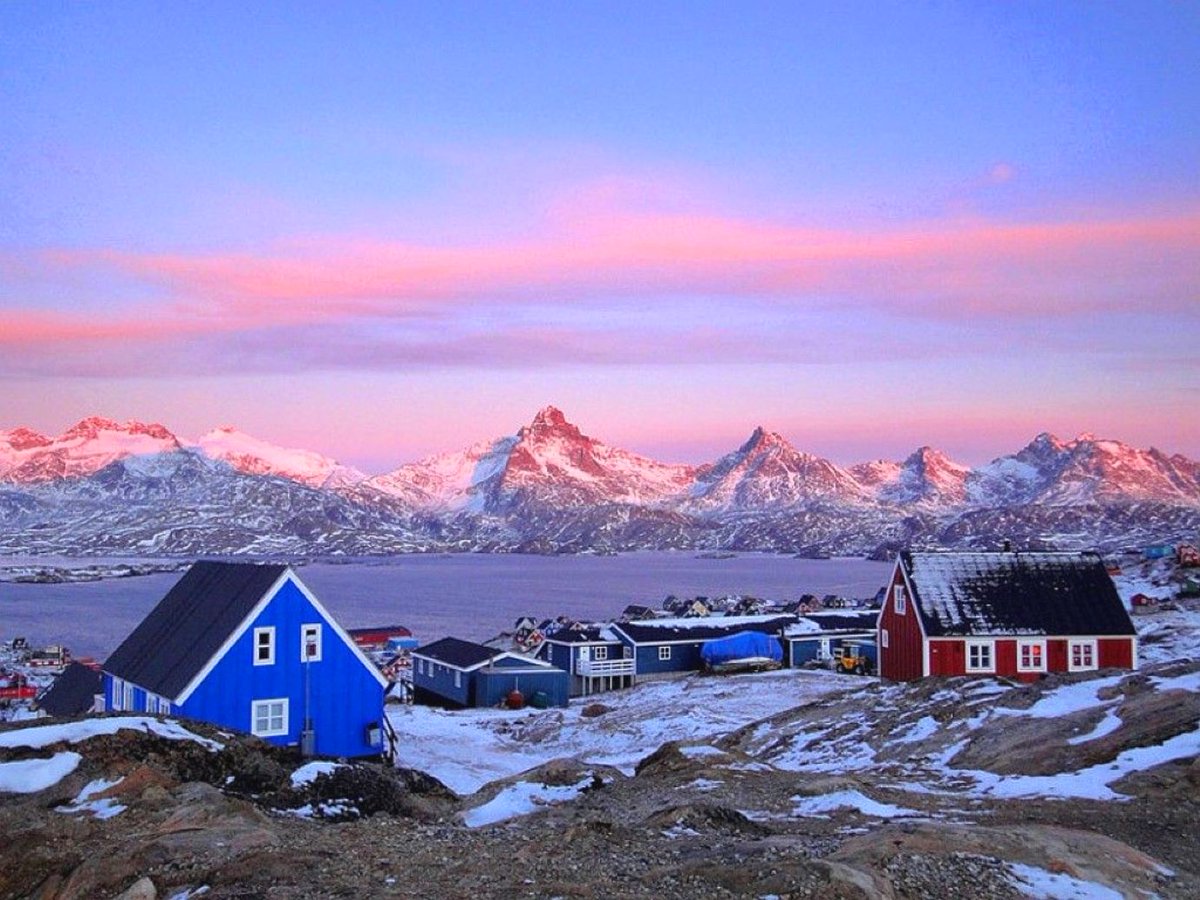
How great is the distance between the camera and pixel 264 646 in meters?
32.3

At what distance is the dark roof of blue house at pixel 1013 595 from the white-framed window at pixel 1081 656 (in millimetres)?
421

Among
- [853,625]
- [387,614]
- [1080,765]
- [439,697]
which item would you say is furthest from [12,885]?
[387,614]

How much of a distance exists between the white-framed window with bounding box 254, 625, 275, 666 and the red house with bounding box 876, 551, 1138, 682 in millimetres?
24097

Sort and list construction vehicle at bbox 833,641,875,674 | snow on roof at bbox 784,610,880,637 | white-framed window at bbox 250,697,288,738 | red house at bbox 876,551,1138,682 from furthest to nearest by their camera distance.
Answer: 1. snow on roof at bbox 784,610,880,637
2. construction vehicle at bbox 833,641,875,674
3. red house at bbox 876,551,1138,682
4. white-framed window at bbox 250,697,288,738

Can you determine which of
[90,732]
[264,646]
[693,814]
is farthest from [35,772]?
[264,646]

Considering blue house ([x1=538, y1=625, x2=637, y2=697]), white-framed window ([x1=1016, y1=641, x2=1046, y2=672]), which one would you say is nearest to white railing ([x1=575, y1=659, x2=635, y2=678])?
blue house ([x1=538, y1=625, x2=637, y2=697])

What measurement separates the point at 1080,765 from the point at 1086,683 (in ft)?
26.0

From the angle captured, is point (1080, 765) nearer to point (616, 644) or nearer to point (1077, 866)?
point (1077, 866)

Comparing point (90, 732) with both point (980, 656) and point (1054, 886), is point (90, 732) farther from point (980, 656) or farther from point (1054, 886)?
point (980, 656)

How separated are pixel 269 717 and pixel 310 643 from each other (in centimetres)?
219

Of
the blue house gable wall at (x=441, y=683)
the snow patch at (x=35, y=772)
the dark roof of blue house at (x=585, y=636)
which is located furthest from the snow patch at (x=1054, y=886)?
the dark roof of blue house at (x=585, y=636)

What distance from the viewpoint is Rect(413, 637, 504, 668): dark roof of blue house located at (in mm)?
68250

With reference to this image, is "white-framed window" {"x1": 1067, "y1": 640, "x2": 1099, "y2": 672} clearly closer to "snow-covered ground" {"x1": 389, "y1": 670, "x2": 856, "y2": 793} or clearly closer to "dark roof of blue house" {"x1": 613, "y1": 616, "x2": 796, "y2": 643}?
"snow-covered ground" {"x1": 389, "y1": 670, "x2": 856, "y2": 793}

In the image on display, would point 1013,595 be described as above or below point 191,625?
below
